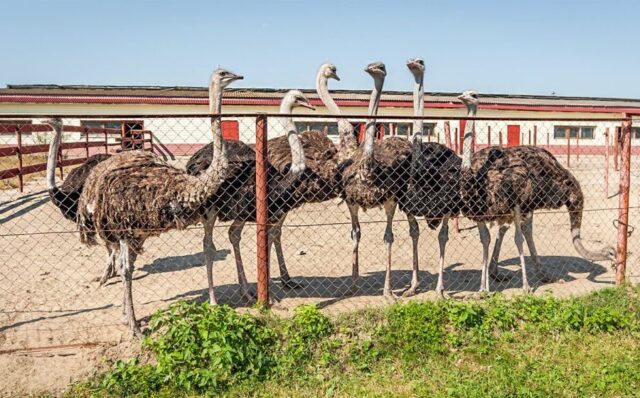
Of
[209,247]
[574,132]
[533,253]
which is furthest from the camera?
[574,132]

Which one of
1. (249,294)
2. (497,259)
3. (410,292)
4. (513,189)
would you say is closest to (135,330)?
(249,294)

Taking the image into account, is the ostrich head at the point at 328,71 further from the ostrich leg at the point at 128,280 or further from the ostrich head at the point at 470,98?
the ostrich leg at the point at 128,280

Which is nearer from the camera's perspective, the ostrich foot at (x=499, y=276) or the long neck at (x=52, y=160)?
the long neck at (x=52, y=160)

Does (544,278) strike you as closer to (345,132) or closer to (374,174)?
(374,174)

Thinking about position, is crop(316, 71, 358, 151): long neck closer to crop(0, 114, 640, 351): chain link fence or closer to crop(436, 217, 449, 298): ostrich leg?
crop(0, 114, 640, 351): chain link fence

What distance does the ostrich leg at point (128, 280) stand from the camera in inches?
201

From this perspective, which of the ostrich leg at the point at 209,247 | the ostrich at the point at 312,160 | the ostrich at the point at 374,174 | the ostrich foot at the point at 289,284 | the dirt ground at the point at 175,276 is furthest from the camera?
the ostrich foot at the point at 289,284

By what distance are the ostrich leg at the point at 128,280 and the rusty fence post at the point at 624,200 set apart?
4541mm

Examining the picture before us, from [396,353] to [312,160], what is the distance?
106 inches

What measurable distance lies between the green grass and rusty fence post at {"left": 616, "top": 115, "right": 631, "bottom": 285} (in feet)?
3.17

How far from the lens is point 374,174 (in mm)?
6066

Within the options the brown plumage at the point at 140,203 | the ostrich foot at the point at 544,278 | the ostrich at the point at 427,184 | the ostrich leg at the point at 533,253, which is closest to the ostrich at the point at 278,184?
the brown plumage at the point at 140,203

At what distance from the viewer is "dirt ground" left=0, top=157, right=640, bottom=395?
4754 mm

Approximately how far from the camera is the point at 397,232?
9.44 meters
